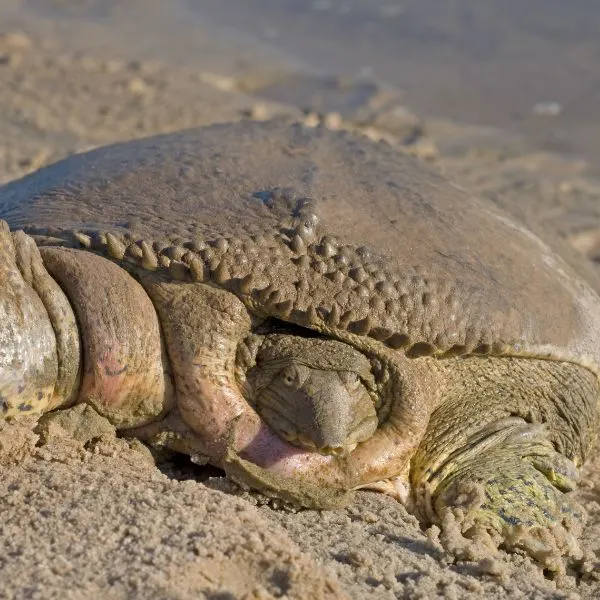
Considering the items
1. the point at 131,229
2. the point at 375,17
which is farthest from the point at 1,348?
the point at 375,17

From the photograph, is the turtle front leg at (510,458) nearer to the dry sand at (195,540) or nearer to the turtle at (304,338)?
the turtle at (304,338)

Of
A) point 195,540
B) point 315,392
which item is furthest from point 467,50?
point 195,540

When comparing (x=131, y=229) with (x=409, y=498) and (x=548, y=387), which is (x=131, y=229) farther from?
(x=548, y=387)

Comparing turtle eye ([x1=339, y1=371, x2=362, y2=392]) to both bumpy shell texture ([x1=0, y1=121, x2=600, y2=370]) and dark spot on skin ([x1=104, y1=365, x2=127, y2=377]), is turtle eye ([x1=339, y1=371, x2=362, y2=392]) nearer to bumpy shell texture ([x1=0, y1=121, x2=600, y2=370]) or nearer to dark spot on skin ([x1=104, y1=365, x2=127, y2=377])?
bumpy shell texture ([x1=0, y1=121, x2=600, y2=370])

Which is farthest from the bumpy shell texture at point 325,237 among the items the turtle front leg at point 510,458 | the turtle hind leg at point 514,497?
the turtle hind leg at point 514,497

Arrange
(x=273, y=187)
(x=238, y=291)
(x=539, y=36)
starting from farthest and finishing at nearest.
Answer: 1. (x=539, y=36)
2. (x=273, y=187)
3. (x=238, y=291)

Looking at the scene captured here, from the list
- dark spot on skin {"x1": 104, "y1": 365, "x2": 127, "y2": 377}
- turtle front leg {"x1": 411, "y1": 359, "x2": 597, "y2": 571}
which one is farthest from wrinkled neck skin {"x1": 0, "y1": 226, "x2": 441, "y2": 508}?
turtle front leg {"x1": 411, "y1": 359, "x2": 597, "y2": 571}
